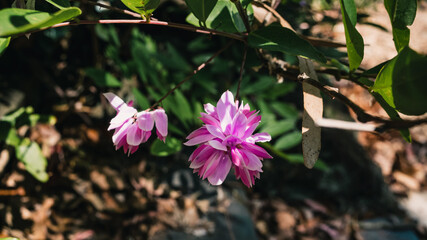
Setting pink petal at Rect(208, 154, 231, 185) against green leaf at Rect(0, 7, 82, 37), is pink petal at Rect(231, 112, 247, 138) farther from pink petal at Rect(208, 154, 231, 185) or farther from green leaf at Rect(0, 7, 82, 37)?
green leaf at Rect(0, 7, 82, 37)

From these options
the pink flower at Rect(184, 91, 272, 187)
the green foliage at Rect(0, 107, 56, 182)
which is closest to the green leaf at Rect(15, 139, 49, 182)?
the green foliage at Rect(0, 107, 56, 182)

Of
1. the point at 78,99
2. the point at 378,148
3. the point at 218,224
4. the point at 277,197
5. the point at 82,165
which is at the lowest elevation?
the point at 378,148

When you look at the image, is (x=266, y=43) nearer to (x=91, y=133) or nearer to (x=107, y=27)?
(x=107, y=27)

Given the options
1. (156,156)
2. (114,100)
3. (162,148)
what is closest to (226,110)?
(114,100)

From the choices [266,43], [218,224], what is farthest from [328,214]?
[266,43]

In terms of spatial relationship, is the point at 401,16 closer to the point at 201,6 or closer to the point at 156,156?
Answer: the point at 201,6

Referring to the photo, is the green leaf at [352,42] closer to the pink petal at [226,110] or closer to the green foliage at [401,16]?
the green foliage at [401,16]
